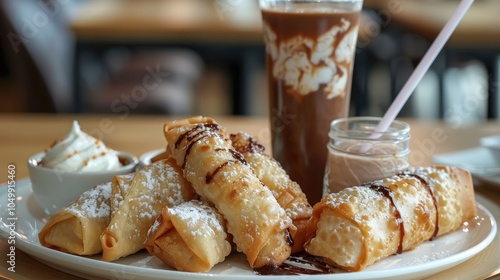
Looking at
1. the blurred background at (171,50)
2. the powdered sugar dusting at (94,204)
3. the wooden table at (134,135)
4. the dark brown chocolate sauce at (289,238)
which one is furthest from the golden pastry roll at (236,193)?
the blurred background at (171,50)

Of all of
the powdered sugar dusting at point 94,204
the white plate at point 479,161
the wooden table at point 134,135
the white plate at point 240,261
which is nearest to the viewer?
the white plate at point 240,261

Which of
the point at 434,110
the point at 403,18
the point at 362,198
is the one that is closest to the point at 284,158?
the point at 362,198

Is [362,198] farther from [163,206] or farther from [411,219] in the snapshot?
[163,206]

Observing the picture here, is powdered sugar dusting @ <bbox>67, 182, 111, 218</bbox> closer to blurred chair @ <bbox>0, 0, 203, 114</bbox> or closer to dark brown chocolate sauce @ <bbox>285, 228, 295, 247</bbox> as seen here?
dark brown chocolate sauce @ <bbox>285, 228, 295, 247</bbox>

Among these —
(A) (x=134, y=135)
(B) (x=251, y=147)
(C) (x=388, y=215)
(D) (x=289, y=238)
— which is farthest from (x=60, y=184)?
(A) (x=134, y=135)

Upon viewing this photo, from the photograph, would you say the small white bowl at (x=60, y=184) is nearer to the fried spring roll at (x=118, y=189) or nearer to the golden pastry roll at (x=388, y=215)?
the fried spring roll at (x=118, y=189)

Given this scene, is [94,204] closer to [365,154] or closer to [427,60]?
[365,154]
